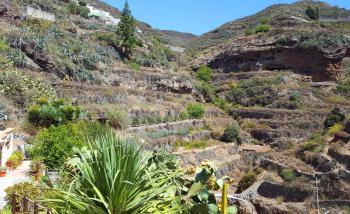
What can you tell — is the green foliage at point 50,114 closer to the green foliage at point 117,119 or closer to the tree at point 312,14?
the green foliage at point 117,119

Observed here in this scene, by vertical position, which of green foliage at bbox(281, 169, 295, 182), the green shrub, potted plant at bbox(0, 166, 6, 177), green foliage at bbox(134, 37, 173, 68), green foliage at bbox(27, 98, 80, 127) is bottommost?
green foliage at bbox(281, 169, 295, 182)

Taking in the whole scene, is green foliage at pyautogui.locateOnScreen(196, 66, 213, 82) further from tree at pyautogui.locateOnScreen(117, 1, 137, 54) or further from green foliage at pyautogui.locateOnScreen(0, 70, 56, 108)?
green foliage at pyautogui.locateOnScreen(0, 70, 56, 108)

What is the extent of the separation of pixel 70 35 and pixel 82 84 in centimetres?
947

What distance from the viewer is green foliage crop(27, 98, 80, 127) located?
24375mm

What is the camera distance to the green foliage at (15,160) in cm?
1797

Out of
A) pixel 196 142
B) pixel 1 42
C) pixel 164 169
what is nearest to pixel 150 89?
pixel 196 142

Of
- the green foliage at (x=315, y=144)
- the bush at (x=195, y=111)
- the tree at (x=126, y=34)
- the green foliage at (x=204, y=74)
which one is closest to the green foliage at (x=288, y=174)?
the green foliage at (x=315, y=144)

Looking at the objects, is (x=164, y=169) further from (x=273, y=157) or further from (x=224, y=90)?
(x=224, y=90)

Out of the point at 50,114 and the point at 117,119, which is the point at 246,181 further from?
the point at 50,114

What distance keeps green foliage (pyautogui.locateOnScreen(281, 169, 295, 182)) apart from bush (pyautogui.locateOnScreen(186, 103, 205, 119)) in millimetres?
10172

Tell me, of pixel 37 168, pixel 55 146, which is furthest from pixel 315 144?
pixel 37 168

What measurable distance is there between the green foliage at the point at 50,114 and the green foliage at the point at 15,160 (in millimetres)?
4613

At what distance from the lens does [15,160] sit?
1834cm

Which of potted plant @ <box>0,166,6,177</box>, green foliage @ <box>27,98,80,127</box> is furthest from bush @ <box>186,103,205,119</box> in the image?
potted plant @ <box>0,166,6,177</box>
